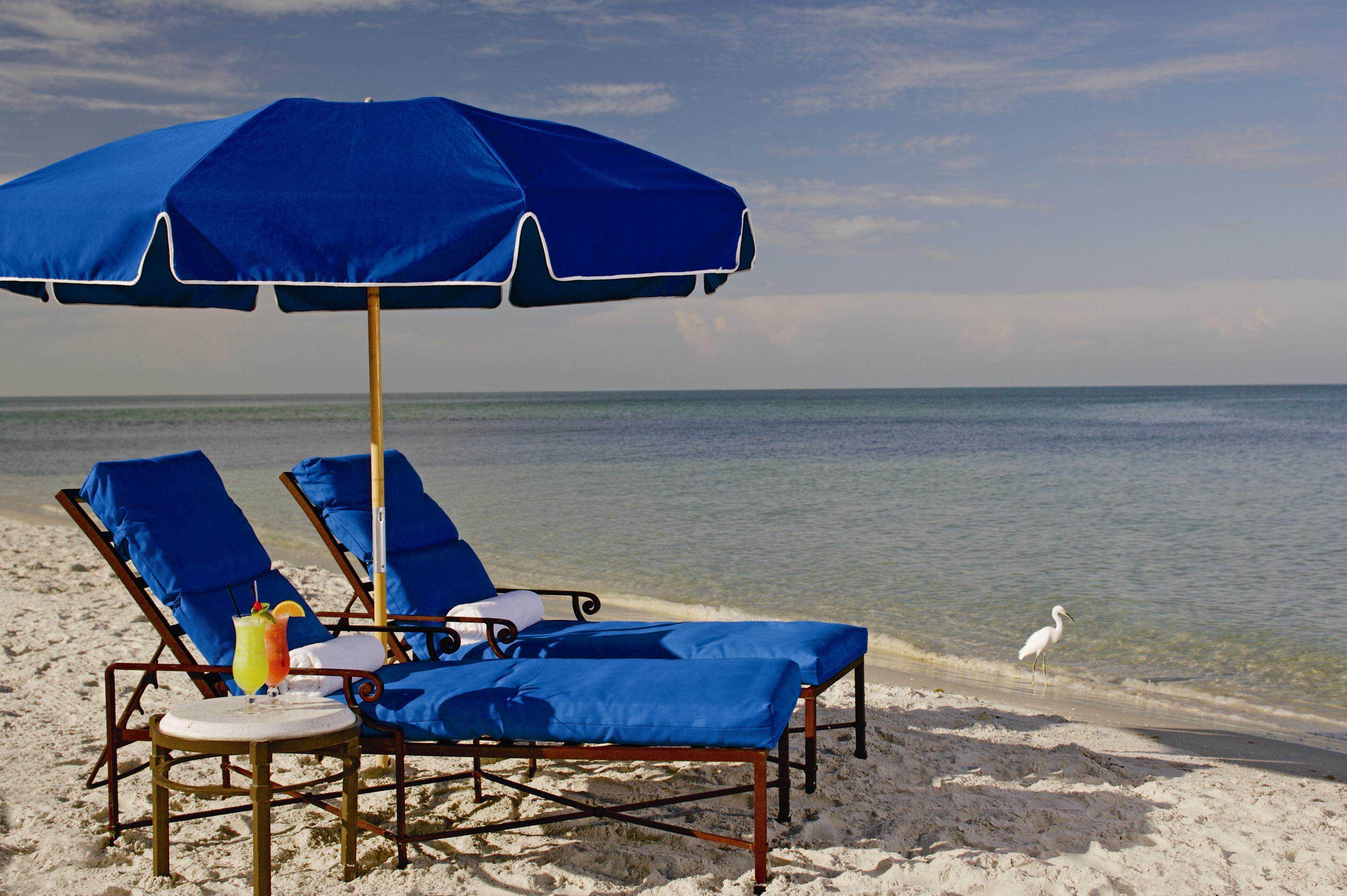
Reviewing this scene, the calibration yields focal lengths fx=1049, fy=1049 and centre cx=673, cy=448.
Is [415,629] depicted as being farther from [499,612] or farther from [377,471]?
[377,471]

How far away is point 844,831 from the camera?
333 cm

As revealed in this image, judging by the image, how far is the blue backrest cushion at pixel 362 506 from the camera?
4352mm

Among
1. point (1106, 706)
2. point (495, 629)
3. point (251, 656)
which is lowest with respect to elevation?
point (1106, 706)

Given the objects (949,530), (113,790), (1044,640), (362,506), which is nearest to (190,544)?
(113,790)

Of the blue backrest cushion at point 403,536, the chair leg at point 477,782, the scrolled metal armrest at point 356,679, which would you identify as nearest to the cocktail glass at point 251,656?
the scrolled metal armrest at point 356,679

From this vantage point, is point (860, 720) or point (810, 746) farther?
point (860, 720)

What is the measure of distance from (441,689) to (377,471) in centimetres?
102

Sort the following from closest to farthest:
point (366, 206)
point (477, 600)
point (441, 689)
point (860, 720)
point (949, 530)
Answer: point (366, 206)
point (441, 689)
point (860, 720)
point (477, 600)
point (949, 530)

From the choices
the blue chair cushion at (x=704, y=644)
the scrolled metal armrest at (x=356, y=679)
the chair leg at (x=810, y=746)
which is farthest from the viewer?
the blue chair cushion at (x=704, y=644)

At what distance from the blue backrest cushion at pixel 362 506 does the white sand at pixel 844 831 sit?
1.01 meters

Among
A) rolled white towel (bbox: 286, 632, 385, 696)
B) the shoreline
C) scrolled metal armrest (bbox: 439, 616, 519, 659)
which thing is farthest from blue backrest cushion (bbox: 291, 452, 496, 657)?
the shoreline

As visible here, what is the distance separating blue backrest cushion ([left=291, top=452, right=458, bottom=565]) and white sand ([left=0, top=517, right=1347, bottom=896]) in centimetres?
101

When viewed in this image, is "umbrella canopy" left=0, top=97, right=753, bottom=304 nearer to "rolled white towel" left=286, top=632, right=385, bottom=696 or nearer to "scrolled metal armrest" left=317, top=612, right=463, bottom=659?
"rolled white towel" left=286, top=632, right=385, bottom=696

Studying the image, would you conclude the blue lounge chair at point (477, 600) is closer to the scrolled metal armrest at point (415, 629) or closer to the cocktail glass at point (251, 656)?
the scrolled metal armrest at point (415, 629)
